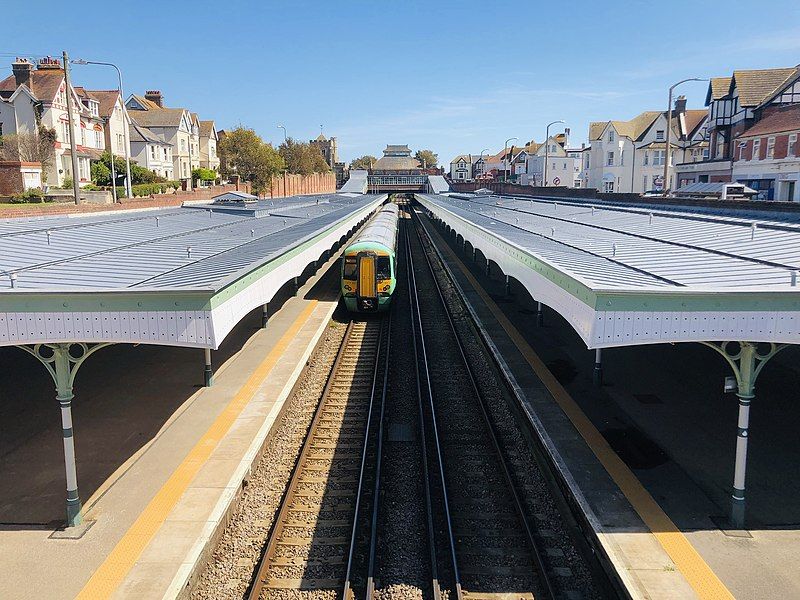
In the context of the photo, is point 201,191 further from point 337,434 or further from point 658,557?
point 658,557

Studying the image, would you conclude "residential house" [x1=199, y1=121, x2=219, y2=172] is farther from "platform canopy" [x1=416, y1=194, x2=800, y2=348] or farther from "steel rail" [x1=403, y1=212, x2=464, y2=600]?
"platform canopy" [x1=416, y1=194, x2=800, y2=348]

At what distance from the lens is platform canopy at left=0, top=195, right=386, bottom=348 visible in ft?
30.4

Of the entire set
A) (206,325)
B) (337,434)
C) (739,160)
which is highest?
(739,160)

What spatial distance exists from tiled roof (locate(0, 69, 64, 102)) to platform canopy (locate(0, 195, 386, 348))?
4098 centimetres

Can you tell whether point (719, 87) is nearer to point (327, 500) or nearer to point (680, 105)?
point (680, 105)

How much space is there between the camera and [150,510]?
385 inches

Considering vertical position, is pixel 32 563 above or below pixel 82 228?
below

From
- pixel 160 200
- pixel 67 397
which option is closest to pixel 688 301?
pixel 67 397

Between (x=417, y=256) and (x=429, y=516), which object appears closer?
(x=429, y=516)

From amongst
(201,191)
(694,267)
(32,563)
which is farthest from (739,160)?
(32,563)

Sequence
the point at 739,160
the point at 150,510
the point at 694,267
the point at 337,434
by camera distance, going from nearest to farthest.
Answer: the point at 150,510
the point at 694,267
the point at 337,434
the point at 739,160

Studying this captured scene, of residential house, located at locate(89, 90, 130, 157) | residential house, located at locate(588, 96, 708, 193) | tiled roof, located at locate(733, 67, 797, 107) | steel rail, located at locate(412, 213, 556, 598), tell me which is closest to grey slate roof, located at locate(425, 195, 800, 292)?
steel rail, located at locate(412, 213, 556, 598)

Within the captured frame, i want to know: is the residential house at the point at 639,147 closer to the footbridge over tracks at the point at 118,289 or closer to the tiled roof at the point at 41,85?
the tiled roof at the point at 41,85

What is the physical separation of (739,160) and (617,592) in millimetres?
50419
